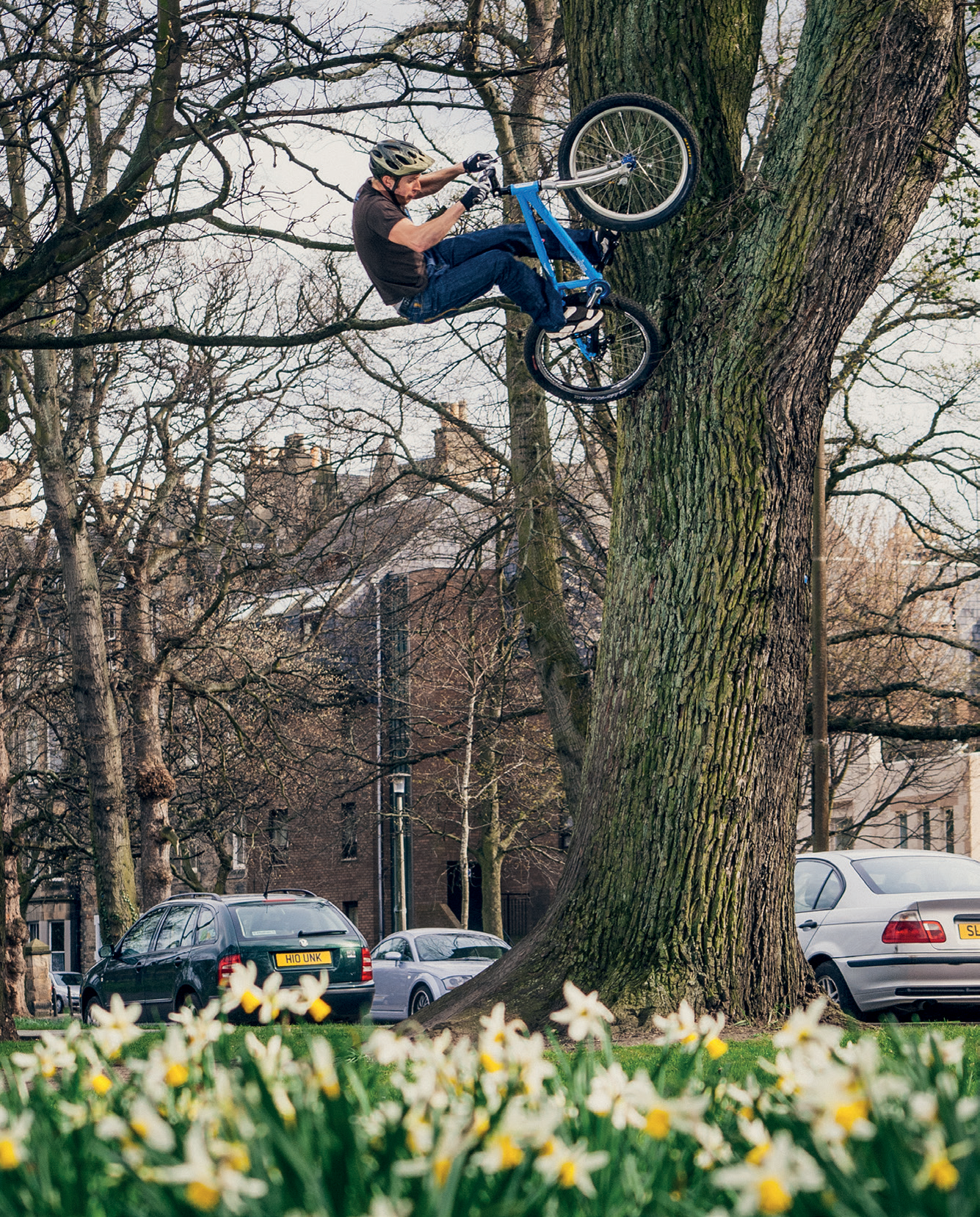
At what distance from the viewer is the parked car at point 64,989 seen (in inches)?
1745

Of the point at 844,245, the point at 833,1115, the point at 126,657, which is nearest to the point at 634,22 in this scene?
the point at 844,245

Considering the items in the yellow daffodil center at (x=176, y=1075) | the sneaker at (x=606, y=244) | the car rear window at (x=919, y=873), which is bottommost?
the car rear window at (x=919, y=873)

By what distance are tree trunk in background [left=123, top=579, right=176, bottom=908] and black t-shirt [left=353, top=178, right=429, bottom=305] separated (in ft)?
48.7

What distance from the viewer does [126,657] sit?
23.2 meters

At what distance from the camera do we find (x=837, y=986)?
12.4 metres

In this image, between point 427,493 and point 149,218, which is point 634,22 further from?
point 427,493

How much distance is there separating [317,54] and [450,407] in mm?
9108

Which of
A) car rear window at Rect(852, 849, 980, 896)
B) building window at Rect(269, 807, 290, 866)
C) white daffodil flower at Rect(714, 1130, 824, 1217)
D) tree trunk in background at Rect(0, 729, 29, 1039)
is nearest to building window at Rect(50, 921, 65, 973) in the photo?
building window at Rect(269, 807, 290, 866)

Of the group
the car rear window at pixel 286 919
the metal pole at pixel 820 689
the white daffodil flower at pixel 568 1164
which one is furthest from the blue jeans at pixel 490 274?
the metal pole at pixel 820 689

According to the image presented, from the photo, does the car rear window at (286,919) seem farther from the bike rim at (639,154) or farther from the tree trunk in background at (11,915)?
the bike rim at (639,154)

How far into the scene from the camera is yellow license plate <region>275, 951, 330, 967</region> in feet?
51.5

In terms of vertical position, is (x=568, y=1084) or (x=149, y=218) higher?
(x=149, y=218)

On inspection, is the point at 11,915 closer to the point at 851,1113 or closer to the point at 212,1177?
the point at 212,1177

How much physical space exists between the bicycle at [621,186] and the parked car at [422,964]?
1218cm
